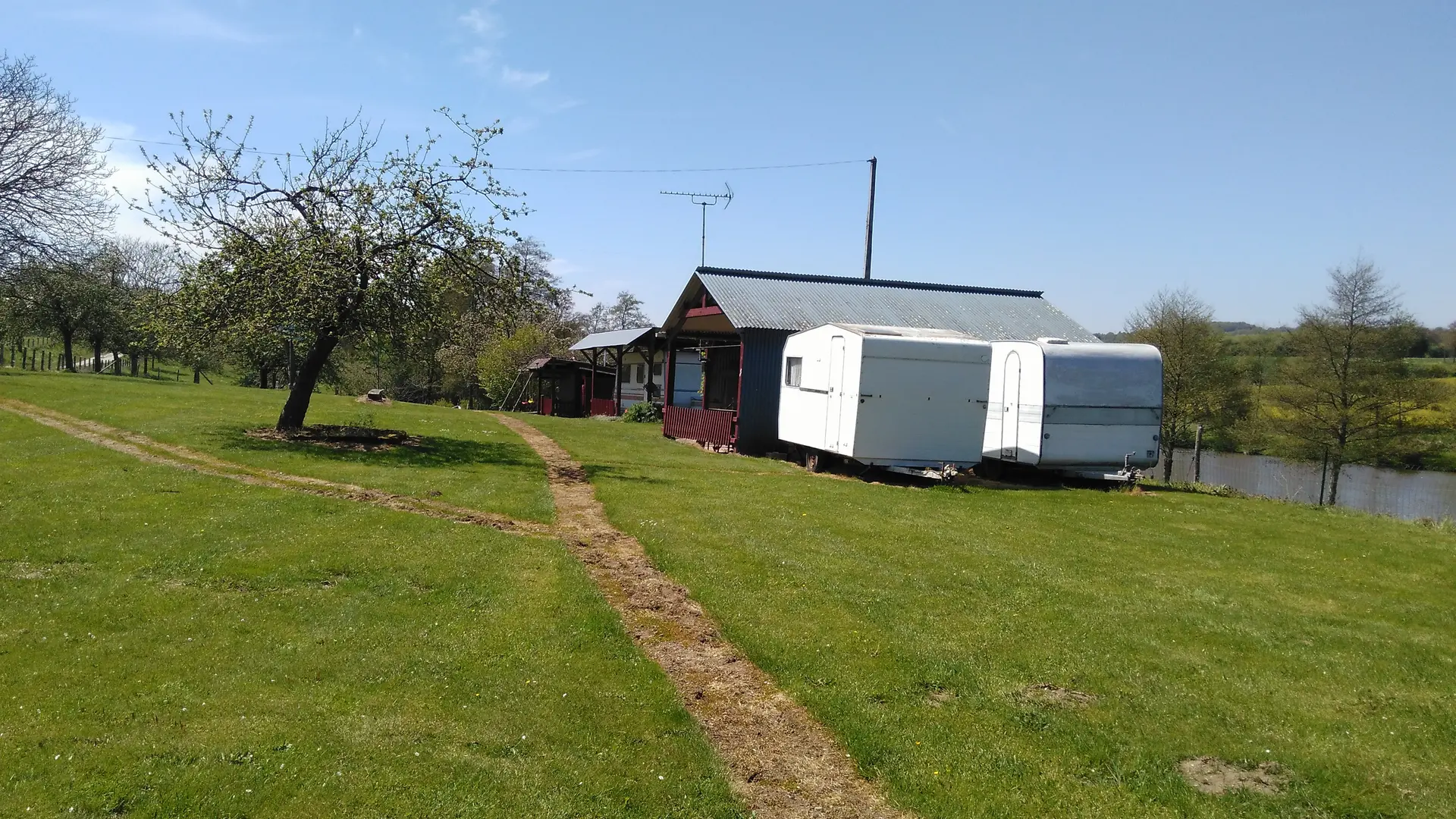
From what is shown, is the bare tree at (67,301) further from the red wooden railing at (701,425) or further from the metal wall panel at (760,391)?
the metal wall panel at (760,391)

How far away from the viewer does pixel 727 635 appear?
7367 millimetres

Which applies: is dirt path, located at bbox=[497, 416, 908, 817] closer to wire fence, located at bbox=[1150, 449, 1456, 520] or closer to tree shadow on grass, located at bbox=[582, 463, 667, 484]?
tree shadow on grass, located at bbox=[582, 463, 667, 484]

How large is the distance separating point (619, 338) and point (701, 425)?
11947 millimetres

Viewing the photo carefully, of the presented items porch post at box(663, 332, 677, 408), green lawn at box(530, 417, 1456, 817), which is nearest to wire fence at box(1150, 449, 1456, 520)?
porch post at box(663, 332, 677, 408)

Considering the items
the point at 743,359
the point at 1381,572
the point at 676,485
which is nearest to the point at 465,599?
the point at 676,485

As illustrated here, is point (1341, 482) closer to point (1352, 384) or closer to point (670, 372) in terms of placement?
point (1352, 384)

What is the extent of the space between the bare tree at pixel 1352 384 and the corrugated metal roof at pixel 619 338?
85.5 ft

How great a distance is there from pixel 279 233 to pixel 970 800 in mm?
17402

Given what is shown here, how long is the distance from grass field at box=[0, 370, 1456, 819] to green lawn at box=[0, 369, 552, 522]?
0.81 metres

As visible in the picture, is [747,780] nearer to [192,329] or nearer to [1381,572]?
[1381,572]

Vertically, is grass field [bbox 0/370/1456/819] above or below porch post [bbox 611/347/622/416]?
below

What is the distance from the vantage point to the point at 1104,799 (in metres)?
4.83

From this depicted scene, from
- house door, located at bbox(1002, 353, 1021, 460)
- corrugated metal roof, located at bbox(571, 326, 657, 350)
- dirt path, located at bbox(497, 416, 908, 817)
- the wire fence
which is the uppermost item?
corrugated metal roof, located at bbox(571, 326, 657, 350)

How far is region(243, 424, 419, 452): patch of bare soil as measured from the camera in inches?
714
